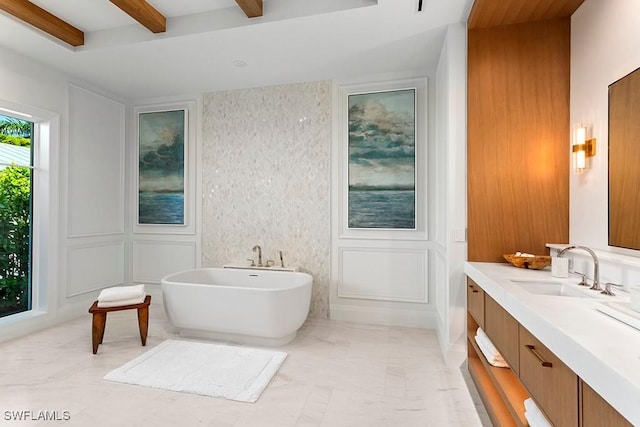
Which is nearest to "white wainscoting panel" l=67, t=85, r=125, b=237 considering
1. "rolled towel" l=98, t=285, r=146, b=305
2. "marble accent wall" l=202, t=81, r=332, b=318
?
"marble accent wall" l=202, t=81, r=332, b=318

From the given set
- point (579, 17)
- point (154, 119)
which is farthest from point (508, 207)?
point (154, 119)

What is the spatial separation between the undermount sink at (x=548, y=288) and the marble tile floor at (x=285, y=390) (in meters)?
Answer: 0.81

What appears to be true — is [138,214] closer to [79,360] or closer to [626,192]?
[79,360]

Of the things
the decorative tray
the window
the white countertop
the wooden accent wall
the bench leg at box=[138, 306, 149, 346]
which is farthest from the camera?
the window

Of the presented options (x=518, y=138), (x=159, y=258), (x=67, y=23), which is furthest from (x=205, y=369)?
(x=67, y=23)

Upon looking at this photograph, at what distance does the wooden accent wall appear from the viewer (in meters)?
2.40

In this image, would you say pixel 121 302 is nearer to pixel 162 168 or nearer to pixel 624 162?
pixel 162 168

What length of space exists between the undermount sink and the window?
4.43m

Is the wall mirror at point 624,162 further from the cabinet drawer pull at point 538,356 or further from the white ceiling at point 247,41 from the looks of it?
the white ceiling at point 247,41

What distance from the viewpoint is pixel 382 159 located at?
3.63 m

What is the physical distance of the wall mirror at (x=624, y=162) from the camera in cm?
167

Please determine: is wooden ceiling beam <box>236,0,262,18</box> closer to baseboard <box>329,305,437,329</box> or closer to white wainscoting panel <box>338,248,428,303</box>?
white wainscoting panel <box>338,248,428,303</box>

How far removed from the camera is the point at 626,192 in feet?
5.71

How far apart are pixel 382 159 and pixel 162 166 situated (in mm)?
2798
